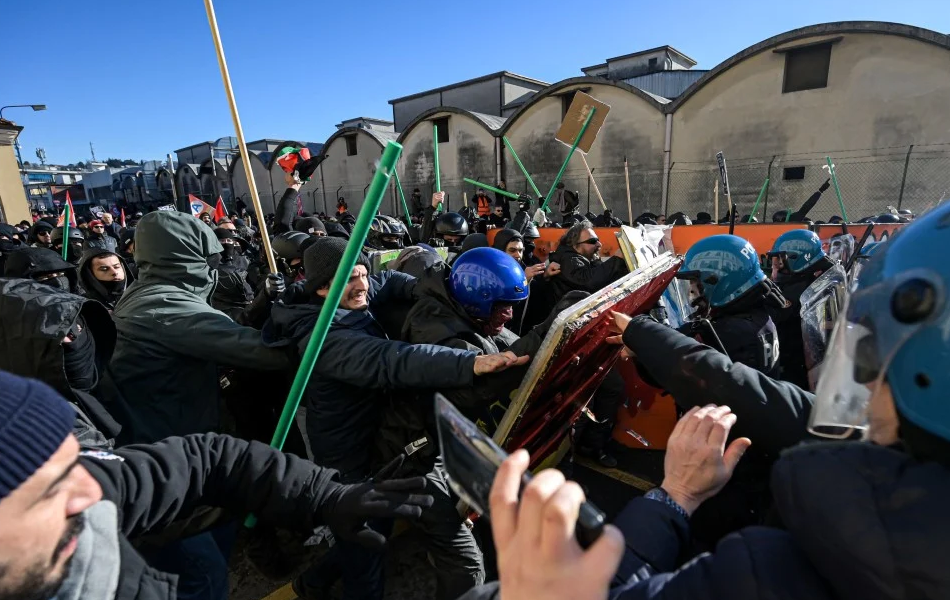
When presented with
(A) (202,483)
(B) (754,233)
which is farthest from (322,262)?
(B) (754,233)

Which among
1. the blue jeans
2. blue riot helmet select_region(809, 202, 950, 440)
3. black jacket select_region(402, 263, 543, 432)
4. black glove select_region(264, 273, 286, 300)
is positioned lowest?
the blue jeans

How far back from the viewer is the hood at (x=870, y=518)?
0.62 meters

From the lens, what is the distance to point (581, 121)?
8008 millimetres

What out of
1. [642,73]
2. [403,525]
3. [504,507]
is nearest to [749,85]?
[642,73]

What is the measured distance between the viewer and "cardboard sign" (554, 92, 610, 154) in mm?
7824

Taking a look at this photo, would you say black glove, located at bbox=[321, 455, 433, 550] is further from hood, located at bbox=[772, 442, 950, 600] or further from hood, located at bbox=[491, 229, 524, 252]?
hood, located at bbox=[491, 229, 524, 252]

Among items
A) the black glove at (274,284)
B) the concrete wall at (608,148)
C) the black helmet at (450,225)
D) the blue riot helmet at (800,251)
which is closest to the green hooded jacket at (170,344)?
the black glove at (274,284)

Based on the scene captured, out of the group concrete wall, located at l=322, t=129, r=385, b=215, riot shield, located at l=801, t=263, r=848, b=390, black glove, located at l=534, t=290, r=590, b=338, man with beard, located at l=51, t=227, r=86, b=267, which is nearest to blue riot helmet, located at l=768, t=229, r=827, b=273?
riot shield, located at l=801, t=263, r=848, b=390

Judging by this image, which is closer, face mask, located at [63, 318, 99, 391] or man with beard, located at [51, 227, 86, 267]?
face mask, located at [63, 318, 99, 391]

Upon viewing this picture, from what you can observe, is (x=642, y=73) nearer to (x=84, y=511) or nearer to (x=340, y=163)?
(x=340, y=163)

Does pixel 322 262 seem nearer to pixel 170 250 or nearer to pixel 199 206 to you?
pixel 170 250

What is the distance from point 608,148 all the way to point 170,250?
18279mm

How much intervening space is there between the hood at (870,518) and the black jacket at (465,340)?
3.64 ft

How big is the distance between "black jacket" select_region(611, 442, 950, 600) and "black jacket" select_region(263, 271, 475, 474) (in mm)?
1210
